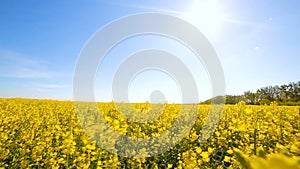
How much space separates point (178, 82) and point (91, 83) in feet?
8.76

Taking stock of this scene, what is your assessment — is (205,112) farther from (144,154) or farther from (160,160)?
(144,154)

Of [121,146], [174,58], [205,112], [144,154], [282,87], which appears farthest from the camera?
[282,87]

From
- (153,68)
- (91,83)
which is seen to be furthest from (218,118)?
(91,83)

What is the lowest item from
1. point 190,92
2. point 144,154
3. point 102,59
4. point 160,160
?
point 160,160

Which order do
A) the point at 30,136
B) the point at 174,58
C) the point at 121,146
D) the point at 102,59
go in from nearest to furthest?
the point at 121,146, the point at 102,59, the point at 30,136, the point at 174,58

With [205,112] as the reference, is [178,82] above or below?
above

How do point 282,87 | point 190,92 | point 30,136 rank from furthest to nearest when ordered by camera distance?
point 282,87
point 190,92
point 30,136

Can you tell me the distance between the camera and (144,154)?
3.94m

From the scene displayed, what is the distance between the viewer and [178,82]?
7.09 metres

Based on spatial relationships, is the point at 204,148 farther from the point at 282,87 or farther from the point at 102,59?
the point at 282,87

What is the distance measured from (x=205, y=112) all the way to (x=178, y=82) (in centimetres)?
378

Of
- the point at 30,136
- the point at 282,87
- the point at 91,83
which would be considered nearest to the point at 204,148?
the point at 91,83

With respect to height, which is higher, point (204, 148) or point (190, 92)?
point (190, 92)

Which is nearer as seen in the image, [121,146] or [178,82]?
[121,146]
